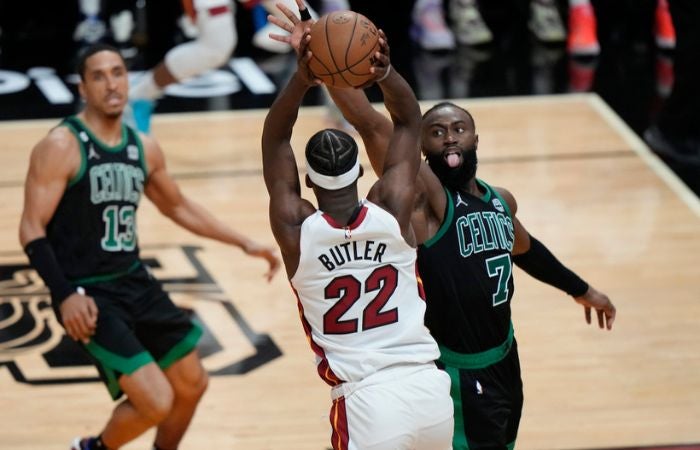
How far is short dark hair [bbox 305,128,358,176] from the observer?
4234 mm

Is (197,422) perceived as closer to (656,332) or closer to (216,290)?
(216,290)

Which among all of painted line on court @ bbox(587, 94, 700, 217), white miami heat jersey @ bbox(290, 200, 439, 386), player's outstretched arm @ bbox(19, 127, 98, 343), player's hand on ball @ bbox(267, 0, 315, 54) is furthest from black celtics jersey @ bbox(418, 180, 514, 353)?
painted line on court @ bbox(587, 94, 700, 217)

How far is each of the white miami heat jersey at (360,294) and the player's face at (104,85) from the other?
5.67ft

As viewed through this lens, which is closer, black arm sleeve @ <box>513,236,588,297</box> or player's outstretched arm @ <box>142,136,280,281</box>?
black arm sleeve @ <box>513,236,588,297</box>

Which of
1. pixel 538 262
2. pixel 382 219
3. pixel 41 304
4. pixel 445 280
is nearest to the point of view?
pixel 382 219

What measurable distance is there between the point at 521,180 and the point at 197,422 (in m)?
3.58

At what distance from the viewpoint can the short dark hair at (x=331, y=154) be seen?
13.9 feet

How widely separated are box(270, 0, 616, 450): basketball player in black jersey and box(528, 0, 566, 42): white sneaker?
762cm

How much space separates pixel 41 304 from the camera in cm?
738

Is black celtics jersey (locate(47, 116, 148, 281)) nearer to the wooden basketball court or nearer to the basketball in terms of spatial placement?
the wooden basketball court

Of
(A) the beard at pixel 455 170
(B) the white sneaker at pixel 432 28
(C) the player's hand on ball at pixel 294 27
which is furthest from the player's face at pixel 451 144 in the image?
(B) the white sneaker at pixel 432 28

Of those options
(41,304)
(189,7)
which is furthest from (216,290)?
(189,7)

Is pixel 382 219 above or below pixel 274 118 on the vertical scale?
below

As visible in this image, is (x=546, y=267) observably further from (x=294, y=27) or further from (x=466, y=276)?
(x=294, y=27)
